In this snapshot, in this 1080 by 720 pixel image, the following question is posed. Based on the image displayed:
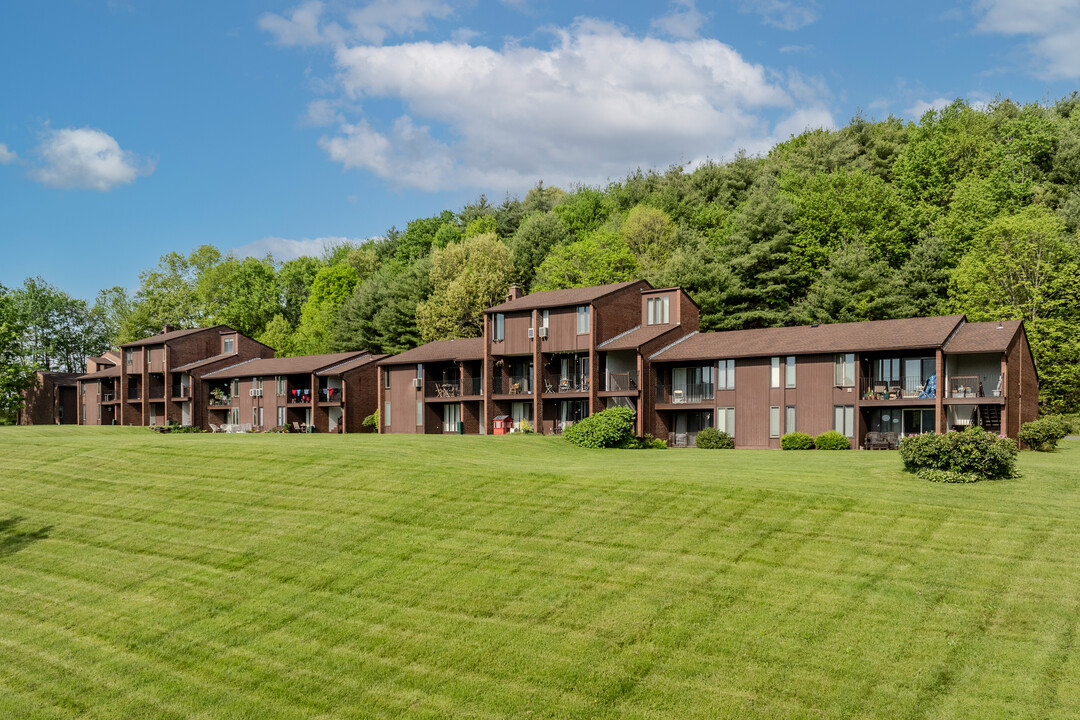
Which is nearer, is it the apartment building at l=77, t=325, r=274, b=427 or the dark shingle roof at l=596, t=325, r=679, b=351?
the dark shingle roof at l=596, t=325, r=679, b=351

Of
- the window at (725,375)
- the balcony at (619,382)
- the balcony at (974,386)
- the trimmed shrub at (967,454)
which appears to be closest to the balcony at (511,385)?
the balcony at (619,382)

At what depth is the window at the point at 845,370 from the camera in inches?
1582

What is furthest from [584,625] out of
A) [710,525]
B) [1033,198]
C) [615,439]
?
[1033,198]

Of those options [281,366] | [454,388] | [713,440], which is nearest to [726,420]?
[713,440]

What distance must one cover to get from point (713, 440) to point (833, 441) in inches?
233

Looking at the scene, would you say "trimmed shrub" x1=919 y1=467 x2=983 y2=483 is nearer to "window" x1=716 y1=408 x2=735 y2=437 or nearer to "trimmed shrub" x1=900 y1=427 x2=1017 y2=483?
"trimmed shrub" x1=900 y1=427 x2=1017 y2=483

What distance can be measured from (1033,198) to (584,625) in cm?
6131

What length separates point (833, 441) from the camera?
3903 cm

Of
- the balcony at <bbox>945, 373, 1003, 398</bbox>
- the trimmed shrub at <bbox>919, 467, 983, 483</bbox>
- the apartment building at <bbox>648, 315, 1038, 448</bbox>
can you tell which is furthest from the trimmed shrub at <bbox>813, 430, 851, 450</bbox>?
the trimmed shrub at <bbox>919, 467, 983, 483</bbox>

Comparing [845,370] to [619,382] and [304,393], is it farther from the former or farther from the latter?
[304,393]

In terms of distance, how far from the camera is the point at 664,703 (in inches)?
480

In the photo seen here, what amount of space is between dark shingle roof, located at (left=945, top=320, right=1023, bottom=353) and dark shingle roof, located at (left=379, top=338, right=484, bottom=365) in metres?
27.6

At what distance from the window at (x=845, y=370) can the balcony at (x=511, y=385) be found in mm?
18932

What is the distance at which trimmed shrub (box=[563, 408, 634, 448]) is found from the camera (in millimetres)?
41188
